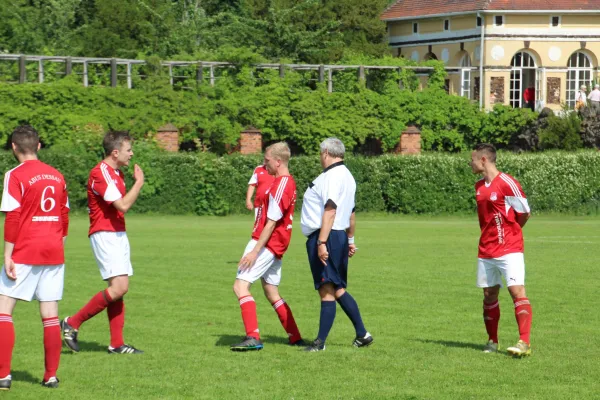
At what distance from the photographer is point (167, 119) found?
47625mm

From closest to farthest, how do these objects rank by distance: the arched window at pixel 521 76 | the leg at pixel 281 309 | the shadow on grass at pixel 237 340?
the leg at pixel 281 309 → the shadow on grass at pixel 237 340 → the arched window at pixel 521 76

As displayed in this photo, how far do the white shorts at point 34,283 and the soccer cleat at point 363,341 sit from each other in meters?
3.49

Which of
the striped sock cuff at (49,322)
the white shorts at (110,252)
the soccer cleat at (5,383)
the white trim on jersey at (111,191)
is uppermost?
the white trim on jersey at (111,191)

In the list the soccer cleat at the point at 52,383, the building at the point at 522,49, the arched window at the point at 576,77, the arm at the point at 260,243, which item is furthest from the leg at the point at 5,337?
the arched window at the point at 576,77

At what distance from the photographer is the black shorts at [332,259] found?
36.8 feet

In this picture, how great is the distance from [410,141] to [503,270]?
4182 cm

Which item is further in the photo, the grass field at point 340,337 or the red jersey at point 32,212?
the grass field at point 340,337

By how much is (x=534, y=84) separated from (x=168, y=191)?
30231mm

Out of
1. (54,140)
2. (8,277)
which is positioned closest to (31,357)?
(8,277)

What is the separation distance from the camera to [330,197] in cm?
1109

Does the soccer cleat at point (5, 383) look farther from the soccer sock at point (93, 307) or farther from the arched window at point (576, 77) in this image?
the arched window at point (576, 77)

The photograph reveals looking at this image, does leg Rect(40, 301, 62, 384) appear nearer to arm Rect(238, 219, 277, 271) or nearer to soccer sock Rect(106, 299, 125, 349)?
soccer sock Rect(106, 299, 125, 349)

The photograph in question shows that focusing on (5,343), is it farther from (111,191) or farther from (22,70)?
(22,70)

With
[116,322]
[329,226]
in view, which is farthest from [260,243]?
[116,322]
